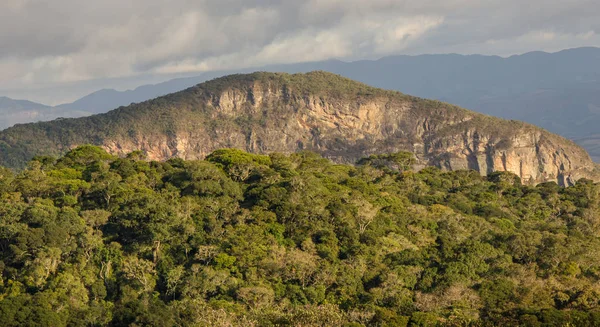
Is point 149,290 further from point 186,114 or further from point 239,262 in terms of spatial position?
point 186,114

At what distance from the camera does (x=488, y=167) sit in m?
189

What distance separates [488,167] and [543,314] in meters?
162

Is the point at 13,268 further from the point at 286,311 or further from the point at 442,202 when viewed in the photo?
the point at 442,202

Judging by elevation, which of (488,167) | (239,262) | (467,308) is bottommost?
(488,167)

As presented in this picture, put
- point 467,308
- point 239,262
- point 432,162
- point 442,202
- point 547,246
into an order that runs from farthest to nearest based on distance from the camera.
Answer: point 432,162, point 442,202, point 547,246, point 239,262, point 467,308

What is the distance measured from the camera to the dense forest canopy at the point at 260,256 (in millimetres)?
34750

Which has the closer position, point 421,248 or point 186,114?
point 421,248

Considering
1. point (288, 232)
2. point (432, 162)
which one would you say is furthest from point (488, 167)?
point (288, 232)

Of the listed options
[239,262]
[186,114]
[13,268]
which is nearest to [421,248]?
[239,262]

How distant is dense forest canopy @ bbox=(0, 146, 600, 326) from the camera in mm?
34750

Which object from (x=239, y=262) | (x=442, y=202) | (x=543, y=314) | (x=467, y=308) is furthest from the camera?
(x=442, y=202)

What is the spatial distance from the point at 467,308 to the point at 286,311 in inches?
431

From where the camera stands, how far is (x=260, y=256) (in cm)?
4409

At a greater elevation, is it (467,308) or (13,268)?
(13,268)
